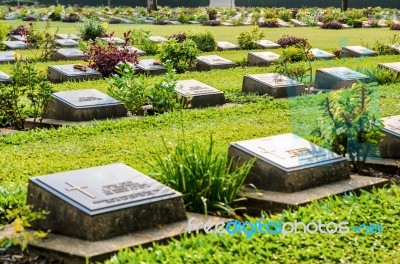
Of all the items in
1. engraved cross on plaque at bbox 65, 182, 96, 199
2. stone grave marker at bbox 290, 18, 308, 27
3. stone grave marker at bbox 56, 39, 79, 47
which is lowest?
stone grave marker at bbox 290, 18, 308, 27

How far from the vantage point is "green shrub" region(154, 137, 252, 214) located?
5.20 m

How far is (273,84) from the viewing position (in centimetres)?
1088

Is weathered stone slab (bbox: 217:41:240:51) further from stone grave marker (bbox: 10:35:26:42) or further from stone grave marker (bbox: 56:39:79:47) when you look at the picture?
stone grave marker (bbox: 10:35:26:42)

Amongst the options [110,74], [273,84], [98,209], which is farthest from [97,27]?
[98,209]

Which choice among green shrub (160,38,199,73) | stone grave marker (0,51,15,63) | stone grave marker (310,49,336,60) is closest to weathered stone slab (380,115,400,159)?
green shrub (160,38,199,73)

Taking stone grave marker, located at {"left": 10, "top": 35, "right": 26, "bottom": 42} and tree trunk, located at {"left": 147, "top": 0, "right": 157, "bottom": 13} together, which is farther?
tree trunk, located at {"left": 147, "top": 0, "right": 157, "bottom": 13}

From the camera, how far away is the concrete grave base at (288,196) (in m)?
5.27

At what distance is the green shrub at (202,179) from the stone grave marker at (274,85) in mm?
5270

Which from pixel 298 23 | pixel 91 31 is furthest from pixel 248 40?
pixel 298 23

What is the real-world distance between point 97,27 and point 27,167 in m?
13.5

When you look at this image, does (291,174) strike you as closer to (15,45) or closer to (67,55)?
(67,55)

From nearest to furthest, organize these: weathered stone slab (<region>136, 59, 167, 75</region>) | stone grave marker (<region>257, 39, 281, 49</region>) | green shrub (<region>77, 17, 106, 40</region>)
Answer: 1. weathered stone slab (<region>136, 59, 167, 75</region>)
2. stone grave marker (<region>257, 39, 281, 49</region>)
3. green shrub (<region>77, 17, 106, 40</region>)

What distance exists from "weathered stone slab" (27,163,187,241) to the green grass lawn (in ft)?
0.97

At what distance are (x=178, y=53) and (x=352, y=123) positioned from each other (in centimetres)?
771
